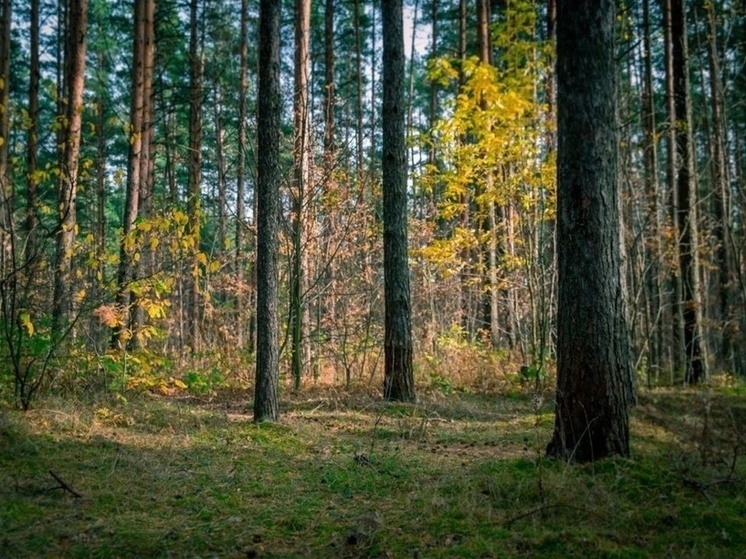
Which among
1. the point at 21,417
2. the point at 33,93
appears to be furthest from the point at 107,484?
the point at 33,93

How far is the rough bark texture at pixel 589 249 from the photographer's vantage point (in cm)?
430

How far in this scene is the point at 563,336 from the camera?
14.6 ft

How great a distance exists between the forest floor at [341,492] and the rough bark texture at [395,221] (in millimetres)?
1585

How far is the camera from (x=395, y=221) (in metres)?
8.25

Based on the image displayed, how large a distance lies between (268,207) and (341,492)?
3.50 m

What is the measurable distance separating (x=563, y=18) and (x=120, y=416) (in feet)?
19.5

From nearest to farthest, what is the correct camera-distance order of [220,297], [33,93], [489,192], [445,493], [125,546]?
[125,546] < [445,493] < [489,192] < [33,93] < [220,297]

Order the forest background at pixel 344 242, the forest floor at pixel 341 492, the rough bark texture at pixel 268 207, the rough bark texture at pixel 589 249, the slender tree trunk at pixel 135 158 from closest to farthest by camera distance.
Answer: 1. the forest floor at pixel 341 492
2. the rough bark texture at pixel 589 249
3. the rough bark texture at pixel 268 207
4. the forest background at pixel 344 242
5. the slender tree trunk at pixel 135 158

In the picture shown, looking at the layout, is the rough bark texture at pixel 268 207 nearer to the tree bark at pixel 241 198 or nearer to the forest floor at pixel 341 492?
the forest floor at pixel 341 492

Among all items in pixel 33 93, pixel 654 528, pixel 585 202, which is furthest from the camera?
pixel 33 93

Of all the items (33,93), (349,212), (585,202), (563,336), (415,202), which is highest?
(33,93)

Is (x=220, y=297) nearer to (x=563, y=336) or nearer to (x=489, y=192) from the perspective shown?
(x=489, y=192)

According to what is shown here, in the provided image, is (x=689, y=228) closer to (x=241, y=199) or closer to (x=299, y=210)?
(x=299, y=210)

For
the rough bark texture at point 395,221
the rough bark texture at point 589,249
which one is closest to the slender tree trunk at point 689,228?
the rough bark texture at point 395,221
